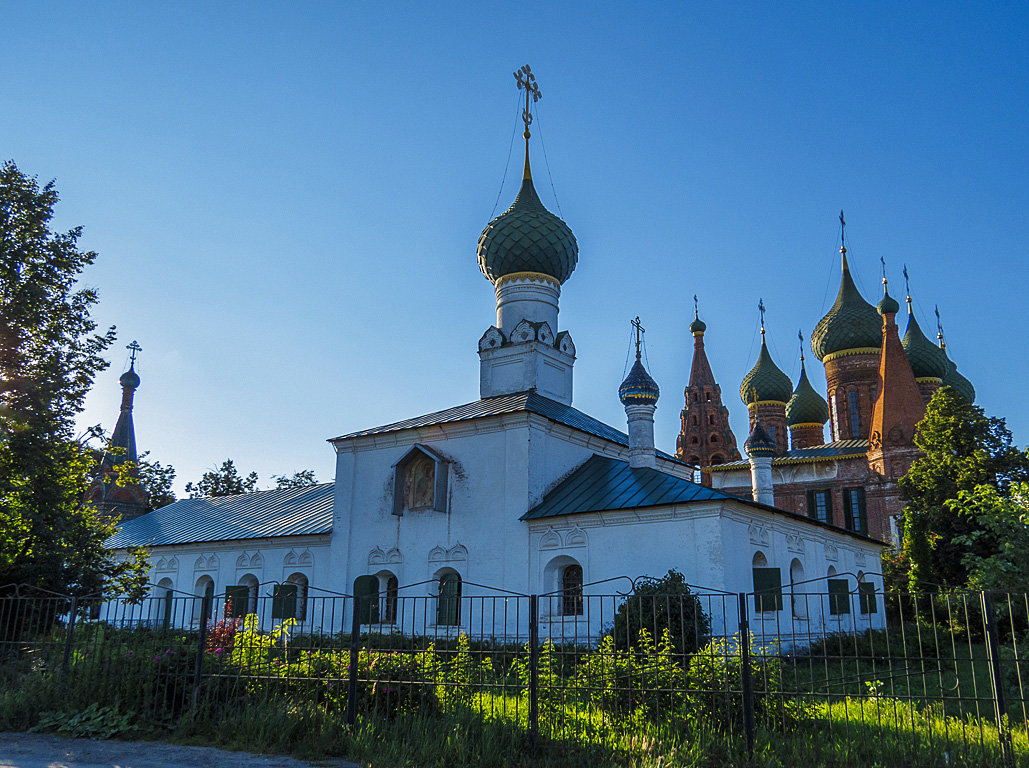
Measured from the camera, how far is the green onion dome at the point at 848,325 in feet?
122

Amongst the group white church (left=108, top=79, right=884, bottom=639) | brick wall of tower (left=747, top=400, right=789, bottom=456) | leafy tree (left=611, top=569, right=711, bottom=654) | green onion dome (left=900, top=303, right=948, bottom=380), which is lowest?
leafy tree (left=611, top=569, right=711, bottom=654)

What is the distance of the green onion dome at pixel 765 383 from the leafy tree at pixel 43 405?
106 ft

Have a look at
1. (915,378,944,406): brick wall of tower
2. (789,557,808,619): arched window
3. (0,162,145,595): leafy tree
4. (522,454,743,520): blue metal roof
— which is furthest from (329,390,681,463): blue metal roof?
(915,378,944,406): brick wall of tower

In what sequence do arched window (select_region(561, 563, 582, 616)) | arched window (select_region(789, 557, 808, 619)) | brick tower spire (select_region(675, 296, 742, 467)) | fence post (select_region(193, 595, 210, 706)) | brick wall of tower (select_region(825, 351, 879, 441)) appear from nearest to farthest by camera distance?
fence post (select_region(193, 595, 210, 706)), arched window (select_region(561, 563, 582, 616)), arched window (select_region(789, 557, 808, 619)), brick wall of tower (select_region(825, 351, 879, 441)), brick tower spire (select_region(675, 296, 742, 467))

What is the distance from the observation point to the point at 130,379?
124ft

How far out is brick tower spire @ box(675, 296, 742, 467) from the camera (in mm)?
39875

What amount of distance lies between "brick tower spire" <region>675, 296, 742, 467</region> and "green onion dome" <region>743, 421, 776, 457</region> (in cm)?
2031

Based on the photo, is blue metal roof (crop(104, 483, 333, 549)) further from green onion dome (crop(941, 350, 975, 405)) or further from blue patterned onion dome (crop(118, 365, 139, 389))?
green onion dome (crop(941, 350, 975, 405))

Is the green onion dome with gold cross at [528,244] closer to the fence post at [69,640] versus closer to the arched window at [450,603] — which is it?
the arched window at [450,603]

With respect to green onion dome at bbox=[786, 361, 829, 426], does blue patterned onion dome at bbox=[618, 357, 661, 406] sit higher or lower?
lower

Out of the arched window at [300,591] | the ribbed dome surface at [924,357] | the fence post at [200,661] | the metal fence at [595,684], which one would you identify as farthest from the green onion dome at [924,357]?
the fence post at [200,661]

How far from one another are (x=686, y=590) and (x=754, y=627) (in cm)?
238

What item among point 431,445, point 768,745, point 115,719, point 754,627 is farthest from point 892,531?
point 115,719

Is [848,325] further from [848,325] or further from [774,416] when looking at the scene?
[774,416]
